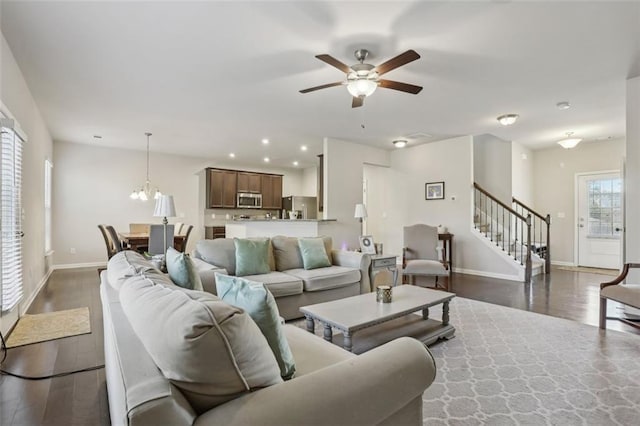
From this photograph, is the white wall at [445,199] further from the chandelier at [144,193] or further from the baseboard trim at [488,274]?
the chandelier at [144,193]

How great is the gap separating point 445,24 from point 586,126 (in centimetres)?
466

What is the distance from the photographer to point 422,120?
512 centimetres

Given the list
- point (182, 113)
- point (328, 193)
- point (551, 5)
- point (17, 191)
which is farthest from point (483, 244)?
point (17, 191)

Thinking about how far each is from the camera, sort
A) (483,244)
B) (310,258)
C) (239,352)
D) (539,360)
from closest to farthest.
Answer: (239,352) < (539,360) < (310,258) < (483,244)

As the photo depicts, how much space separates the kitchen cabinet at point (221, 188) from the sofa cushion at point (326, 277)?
5.02 m

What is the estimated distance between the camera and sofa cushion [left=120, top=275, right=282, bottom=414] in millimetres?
838

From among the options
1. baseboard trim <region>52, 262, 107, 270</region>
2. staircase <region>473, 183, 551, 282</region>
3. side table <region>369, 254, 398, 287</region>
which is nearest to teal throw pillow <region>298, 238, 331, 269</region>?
side table <region>369, 254, 398, 287</region>

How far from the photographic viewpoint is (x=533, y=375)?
2271 mm

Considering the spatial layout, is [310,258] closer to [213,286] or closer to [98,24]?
[213,286]

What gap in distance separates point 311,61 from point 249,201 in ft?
20.0

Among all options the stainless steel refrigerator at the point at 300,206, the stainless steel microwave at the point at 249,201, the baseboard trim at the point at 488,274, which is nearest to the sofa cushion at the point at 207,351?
→ the baseboard trim at the point at 488,274

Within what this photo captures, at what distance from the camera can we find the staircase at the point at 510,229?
607 cm

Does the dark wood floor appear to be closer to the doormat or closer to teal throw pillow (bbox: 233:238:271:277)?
the doormat

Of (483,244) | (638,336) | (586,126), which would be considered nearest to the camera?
(638,336)
